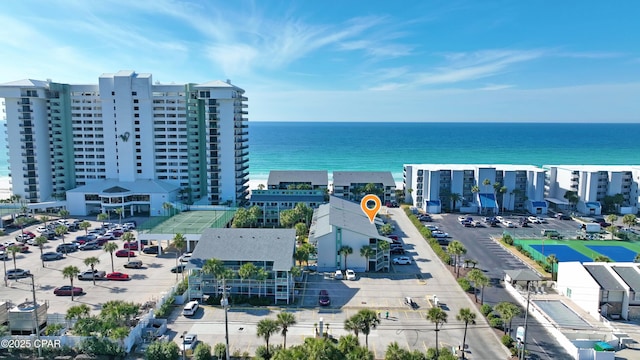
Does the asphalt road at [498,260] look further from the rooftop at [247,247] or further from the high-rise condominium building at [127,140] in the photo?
the high-rise condominium building at [127,140]

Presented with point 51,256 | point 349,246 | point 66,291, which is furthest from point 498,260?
point 51,256

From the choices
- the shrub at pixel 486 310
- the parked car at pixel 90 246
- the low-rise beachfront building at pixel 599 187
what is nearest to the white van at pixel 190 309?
the shrub at pixel 486 310

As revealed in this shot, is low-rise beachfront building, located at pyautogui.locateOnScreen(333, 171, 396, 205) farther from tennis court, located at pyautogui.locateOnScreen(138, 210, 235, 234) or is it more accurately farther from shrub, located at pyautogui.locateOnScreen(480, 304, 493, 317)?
shrub, located at pyautogui.locateOnScreen(480, 304, 493, 317)

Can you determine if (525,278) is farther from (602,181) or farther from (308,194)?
(602,181)

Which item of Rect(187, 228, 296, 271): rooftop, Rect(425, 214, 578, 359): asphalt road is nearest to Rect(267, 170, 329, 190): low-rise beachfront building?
Rect(425, 214, 578, 359): asphalt road

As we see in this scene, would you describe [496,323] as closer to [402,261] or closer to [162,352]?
[402,261]

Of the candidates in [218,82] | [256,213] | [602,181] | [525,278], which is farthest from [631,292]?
[218,82]
